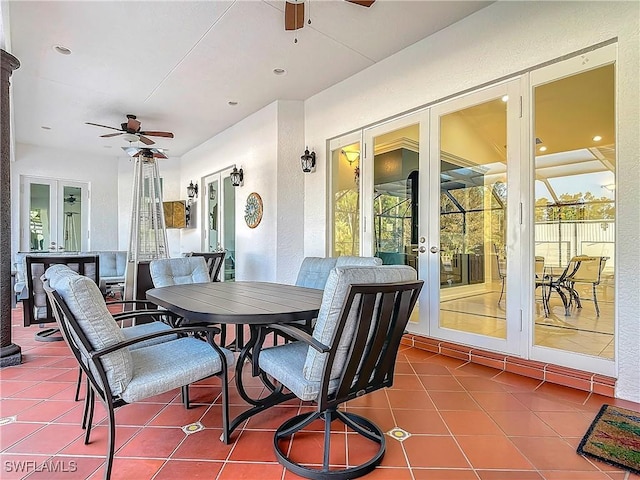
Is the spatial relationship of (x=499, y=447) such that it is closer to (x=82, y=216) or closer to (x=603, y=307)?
(x=603, y=307)

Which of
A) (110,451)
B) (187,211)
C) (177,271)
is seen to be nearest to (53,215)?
(187,211)

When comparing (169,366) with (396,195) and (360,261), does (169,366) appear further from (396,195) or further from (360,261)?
(396,195)

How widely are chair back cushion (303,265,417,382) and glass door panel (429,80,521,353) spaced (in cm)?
206

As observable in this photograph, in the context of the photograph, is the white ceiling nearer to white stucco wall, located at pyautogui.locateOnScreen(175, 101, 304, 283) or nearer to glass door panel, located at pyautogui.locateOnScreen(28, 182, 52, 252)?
white stucco wall, located at pyautogui.locateOnScreen(175, 101, 304, 283)

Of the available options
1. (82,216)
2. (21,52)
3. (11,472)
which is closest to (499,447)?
(11,472)

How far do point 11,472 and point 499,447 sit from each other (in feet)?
7.79

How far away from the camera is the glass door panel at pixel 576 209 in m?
2.64

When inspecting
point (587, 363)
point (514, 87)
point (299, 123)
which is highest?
point (299, 123)

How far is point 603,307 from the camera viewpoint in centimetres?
406

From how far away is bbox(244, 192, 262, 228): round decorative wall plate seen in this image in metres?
5.35

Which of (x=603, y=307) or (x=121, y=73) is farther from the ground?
(x=121, y=73)

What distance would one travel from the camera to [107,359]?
154 centimetres

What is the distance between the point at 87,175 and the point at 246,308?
25.0 feet

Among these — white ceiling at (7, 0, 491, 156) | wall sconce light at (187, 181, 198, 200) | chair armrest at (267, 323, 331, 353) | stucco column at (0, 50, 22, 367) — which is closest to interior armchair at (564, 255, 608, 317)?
white ceiling at (7, 0, 491, 156)
